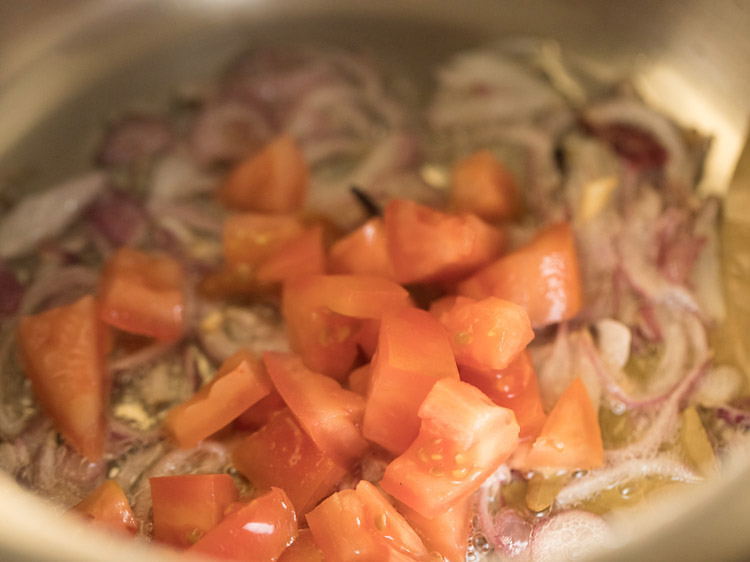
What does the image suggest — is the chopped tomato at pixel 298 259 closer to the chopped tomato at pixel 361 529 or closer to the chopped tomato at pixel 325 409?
the chopped tomato at pixel 325 409

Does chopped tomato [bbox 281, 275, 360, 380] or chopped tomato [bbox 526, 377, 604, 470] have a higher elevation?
chopped tomato [bbox 281, 275, 360, 380]

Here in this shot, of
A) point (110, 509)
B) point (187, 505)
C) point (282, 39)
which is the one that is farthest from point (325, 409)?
point (282, 39)

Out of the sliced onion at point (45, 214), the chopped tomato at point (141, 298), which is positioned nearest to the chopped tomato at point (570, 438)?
the chopped tomato at point (141, 298)

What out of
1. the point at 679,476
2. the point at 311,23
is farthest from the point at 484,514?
the point at 311,23

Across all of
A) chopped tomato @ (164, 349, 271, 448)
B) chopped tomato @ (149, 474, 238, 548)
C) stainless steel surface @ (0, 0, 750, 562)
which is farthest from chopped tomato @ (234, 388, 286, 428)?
stainless steel surface @ (0, 0, 750, 562)

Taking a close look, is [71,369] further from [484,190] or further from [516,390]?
[484,190]

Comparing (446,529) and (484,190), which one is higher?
(484,190)

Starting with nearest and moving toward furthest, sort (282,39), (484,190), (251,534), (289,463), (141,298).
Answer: (251,534), (289,463), (141,298), (484,190), (282,39)

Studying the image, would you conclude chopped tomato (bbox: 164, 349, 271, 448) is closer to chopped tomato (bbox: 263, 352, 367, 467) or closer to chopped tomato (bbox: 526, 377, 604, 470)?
chopped tomato (bbox: 263, 352, 367, 467)
